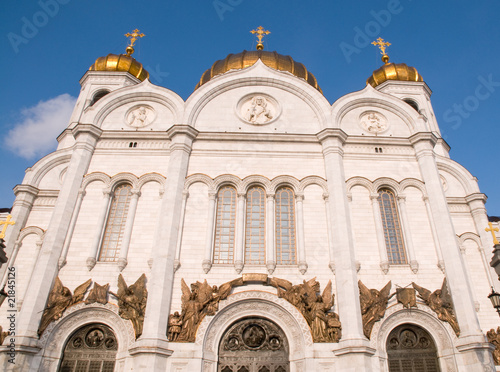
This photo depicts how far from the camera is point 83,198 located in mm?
16172

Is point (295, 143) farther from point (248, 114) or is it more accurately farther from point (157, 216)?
point (157, 216)

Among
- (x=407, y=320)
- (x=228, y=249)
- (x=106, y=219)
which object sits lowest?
(x=407, y=320)

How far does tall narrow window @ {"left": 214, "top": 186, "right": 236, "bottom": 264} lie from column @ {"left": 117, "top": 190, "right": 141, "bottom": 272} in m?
3.36

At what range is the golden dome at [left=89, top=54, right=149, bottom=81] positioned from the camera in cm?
2761

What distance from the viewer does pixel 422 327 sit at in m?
13.8

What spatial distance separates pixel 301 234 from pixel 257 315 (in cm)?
356

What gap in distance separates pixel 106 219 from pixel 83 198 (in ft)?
4.68

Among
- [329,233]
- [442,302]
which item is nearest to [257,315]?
[329,233]

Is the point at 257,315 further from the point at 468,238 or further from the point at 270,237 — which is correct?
the point at 468,238

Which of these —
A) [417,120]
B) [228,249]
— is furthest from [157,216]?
[417,120]

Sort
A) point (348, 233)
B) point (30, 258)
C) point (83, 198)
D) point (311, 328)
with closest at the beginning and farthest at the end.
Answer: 1. point (311, 328)
2. point (348, 233)
3. point (83, 198)
4. point (30, 258)

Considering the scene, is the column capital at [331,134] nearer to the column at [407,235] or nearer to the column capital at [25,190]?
the column at [407,235]

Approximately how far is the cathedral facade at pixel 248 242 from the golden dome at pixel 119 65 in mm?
9830

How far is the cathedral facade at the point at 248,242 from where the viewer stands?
1315 centimetres
